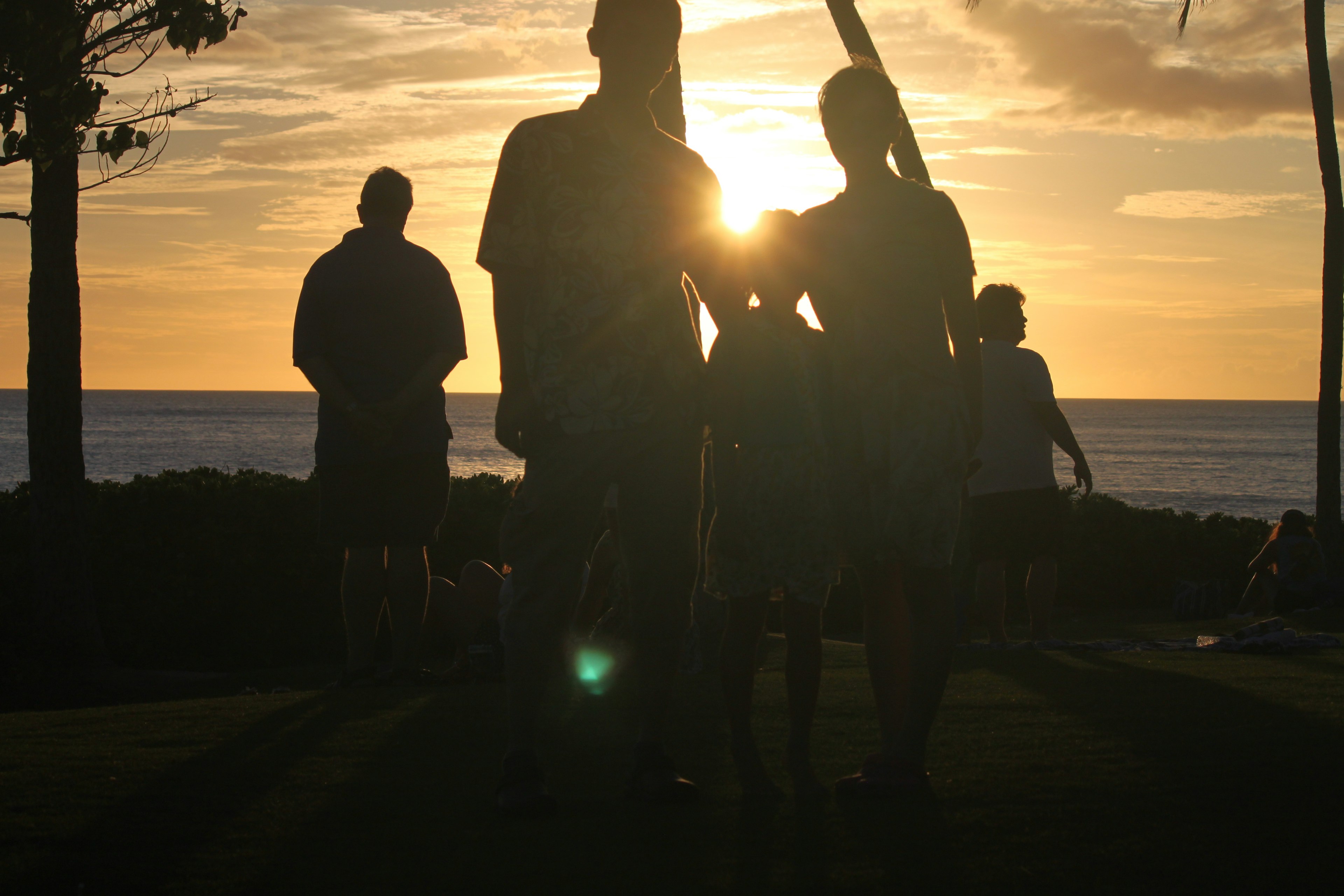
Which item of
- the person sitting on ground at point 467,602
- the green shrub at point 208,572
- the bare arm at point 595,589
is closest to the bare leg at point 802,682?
the bare arm at point 595,589

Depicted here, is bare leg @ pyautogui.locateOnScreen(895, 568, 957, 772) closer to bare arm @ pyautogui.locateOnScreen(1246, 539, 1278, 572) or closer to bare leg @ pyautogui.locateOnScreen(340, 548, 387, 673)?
bare leg @ pyautogui.locateOnScreen(340, 548, 387, 673)

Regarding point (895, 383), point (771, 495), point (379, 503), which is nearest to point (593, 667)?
point (379, 503)

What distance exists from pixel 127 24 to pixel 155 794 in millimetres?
5455

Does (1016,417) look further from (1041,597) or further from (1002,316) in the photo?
(1041,597)

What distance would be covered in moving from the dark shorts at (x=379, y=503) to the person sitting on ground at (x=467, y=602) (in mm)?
902

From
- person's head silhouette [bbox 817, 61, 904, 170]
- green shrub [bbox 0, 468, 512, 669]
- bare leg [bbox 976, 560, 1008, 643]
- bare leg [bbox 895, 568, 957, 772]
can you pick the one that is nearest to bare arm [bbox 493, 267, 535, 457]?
person's head silhouette [bbox 817, 61, 904, 170]

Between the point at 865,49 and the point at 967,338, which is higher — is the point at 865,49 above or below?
above

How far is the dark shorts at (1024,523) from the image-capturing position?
665cm

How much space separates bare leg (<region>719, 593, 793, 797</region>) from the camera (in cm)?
312

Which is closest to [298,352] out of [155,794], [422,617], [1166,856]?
[422,617]

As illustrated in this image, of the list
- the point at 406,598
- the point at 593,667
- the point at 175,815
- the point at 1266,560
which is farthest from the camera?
the point at 1266,560

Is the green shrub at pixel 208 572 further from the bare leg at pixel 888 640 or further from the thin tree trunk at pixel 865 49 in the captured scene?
the bare leg at pixel 888 640

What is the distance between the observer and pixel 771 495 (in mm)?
3209

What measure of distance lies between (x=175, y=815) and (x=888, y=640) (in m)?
1.97
